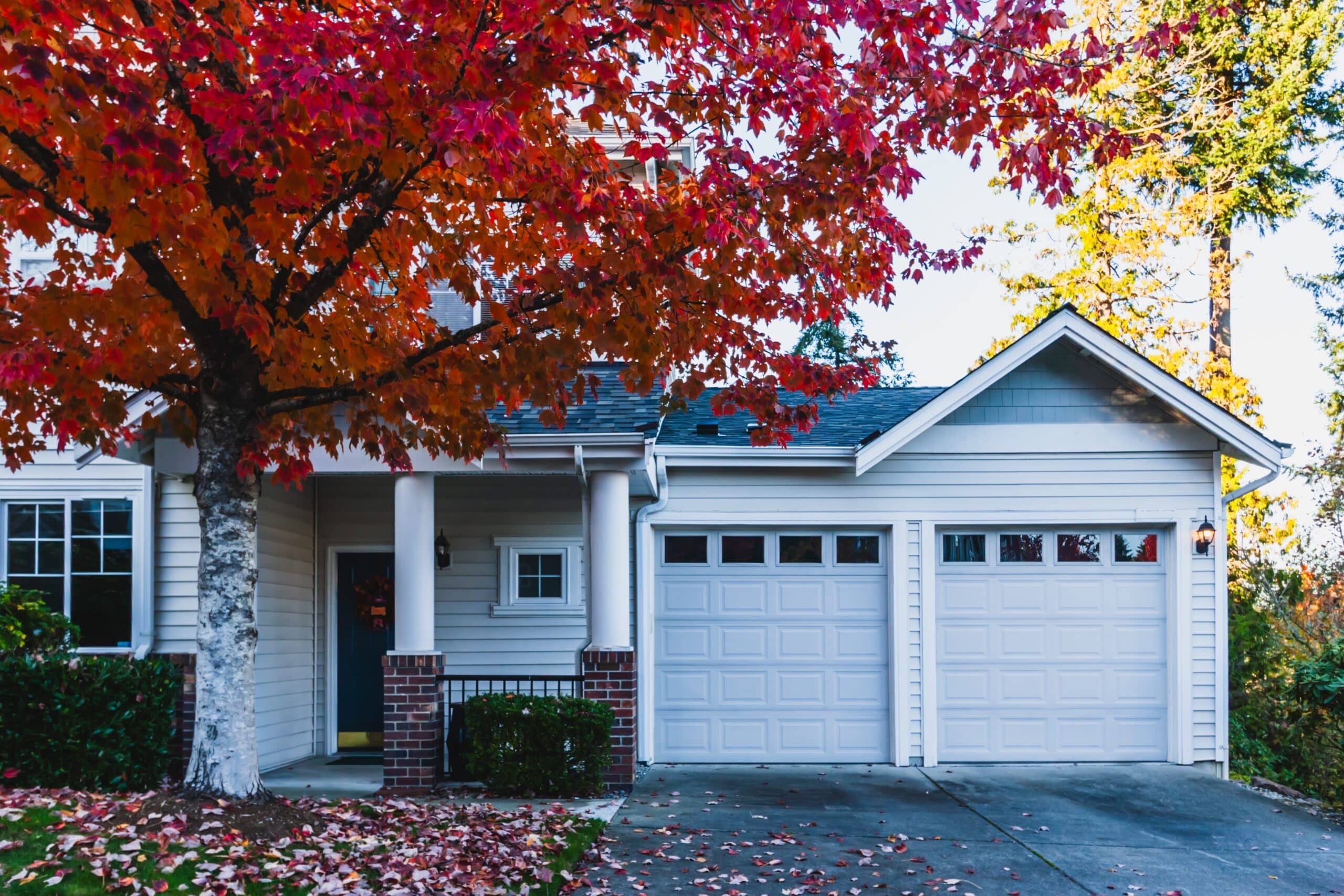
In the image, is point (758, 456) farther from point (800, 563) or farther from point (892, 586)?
point (892, 586)

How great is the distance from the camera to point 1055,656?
1223 centimetres

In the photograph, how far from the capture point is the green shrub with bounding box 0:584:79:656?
398 inches

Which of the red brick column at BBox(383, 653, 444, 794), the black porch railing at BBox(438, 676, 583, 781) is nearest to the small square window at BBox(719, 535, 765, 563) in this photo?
the black porch railing at BBox(438, 676, 583, 781)

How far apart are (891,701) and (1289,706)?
4.78m

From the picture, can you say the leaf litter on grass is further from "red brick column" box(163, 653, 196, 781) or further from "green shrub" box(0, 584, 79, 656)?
"green shrub" box(0, 584, 79, 656)

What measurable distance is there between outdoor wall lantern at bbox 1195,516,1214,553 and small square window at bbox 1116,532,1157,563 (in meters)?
0.42

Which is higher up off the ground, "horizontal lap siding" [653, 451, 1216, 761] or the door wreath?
"horizontal lap siding" [653, 451, 1216, 761]

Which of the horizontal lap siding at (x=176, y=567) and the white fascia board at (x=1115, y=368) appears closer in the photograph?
the horizontal lap siding at (x=176, y=567)

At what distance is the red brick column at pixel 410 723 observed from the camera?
1002 cm

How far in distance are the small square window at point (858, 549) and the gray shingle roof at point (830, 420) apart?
0.98 m

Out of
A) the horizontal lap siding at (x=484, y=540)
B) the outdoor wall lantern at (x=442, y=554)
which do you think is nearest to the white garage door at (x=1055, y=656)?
the horizontal lap siding at (x=484, y=540)

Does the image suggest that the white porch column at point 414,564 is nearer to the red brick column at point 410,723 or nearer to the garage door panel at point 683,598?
the red brick column at point 410,723

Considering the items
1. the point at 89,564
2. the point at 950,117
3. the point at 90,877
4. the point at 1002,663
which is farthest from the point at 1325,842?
the point at 89,564

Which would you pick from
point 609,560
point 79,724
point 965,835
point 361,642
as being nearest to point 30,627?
point 79,724
